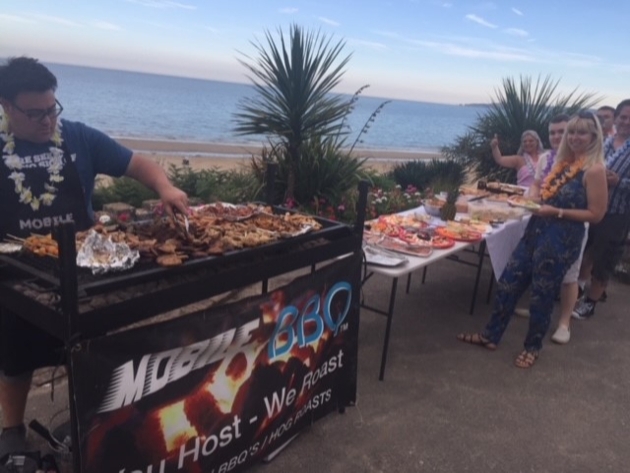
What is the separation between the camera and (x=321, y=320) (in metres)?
2.79

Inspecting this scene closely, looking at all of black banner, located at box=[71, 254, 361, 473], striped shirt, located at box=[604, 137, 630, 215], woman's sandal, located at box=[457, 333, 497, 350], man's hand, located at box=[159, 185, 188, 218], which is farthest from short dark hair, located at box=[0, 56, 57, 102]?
striped shirt, located at box=[604, 137, 630, 215]

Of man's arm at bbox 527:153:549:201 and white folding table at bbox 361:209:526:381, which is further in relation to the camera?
man's arm at bbox 527:153:549:201

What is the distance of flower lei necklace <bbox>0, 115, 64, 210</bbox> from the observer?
2295 mm

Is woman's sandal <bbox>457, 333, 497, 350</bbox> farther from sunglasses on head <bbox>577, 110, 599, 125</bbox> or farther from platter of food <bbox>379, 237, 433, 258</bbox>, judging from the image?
sunglasses on head <bbox>577, 110, 599, 125</bbox>

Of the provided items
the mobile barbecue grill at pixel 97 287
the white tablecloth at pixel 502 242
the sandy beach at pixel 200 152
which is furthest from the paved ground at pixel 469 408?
the sandy beach at pixel 200 152

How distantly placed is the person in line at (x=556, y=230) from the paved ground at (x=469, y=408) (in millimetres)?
356

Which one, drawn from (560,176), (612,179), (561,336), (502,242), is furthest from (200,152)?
(560,176)

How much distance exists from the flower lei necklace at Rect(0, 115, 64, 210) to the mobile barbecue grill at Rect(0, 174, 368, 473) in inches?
17.3

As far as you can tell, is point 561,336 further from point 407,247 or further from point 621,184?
point 407,247

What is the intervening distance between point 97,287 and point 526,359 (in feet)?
11.0

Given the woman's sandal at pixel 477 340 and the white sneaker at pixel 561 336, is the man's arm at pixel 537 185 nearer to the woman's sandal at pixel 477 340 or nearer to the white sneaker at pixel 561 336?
the white sneaker at pixel 561 336

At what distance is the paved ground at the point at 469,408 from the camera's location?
9.32 feet

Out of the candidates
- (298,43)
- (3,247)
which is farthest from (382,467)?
(298,43)

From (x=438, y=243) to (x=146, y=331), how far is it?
8.31ft
